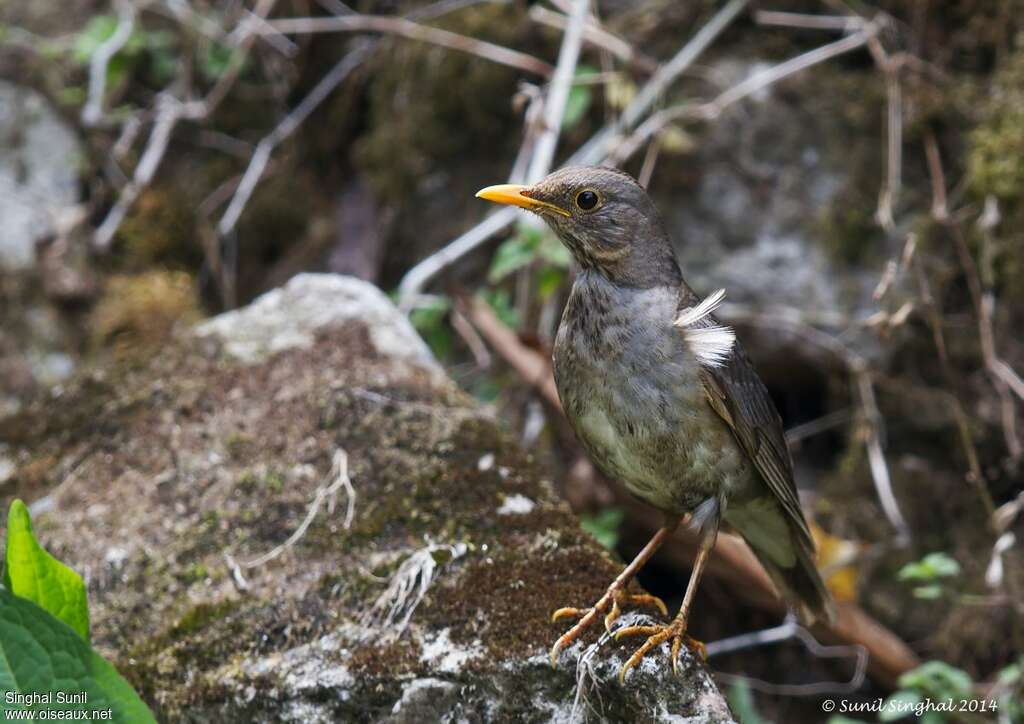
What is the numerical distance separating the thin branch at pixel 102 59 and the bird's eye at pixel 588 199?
12.0 ft

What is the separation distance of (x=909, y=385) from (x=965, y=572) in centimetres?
89

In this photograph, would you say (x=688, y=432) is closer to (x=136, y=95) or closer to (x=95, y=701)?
(x=95, y=701)

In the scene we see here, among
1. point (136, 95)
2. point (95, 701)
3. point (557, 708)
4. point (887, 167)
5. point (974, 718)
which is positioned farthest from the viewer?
point (136, 95)

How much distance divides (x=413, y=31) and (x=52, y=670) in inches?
166

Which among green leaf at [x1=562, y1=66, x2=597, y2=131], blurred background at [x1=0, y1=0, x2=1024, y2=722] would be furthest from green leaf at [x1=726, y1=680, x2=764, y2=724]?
green leaf at [x1=562, y1=66, x2=597, y2=131]

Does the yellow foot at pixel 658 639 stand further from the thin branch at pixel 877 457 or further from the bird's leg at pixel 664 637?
the thin branch at pixel 877 457

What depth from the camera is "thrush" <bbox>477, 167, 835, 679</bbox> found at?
3117 mm

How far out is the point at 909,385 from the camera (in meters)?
4.92

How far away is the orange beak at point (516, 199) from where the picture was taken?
3.41 metres

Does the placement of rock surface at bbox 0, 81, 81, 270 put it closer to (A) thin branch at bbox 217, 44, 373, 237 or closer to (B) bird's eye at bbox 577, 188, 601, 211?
(A) thin branch at bbox 217, 44, 373, 237

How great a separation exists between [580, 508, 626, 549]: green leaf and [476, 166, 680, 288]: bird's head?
131 centimetres

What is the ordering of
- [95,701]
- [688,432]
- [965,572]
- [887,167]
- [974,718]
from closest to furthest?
[95,701]
[688,432]
[974,718]
[965,572]
[887,167]

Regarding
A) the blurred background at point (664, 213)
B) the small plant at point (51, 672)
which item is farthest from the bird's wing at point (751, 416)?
the small plant at point (51, 672)

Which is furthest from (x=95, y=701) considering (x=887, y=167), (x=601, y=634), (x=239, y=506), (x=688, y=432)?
(x=887, y=167)
